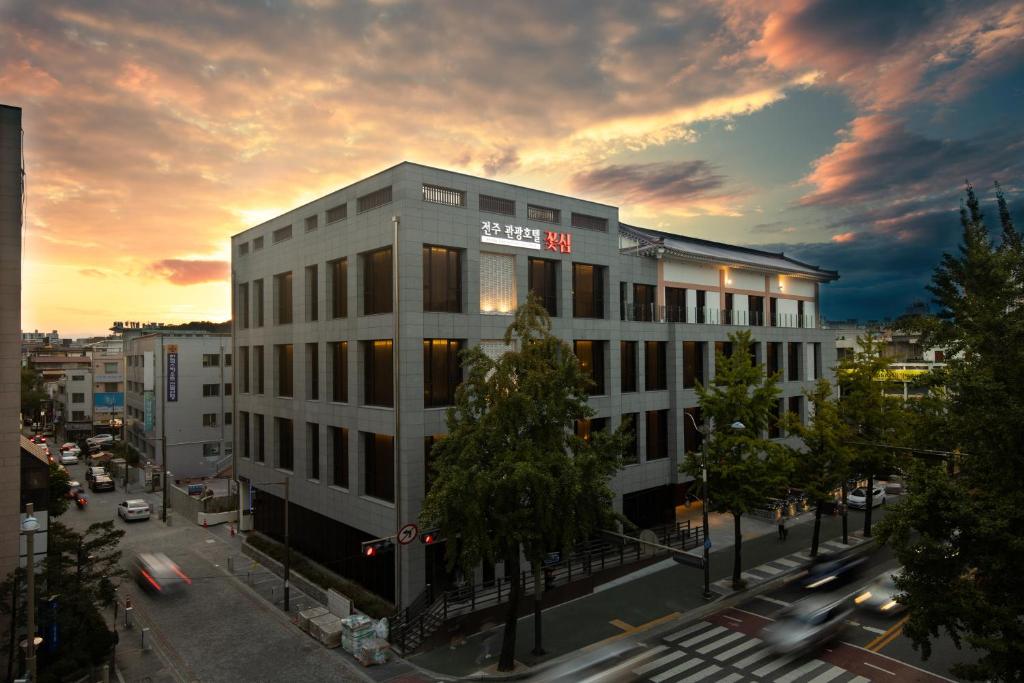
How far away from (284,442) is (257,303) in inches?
392

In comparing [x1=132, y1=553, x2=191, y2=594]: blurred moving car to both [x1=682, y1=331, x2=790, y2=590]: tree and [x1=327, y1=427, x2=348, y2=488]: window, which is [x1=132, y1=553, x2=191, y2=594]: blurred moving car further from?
[x1=682, y1=331, x2=790, y2=590]: tree

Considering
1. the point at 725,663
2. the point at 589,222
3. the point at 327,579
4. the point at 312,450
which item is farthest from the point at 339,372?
the point at 725,663

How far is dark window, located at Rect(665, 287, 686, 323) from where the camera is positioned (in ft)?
138

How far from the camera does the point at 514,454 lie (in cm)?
2112

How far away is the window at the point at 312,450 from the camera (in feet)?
113

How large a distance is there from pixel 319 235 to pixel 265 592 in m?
19.4

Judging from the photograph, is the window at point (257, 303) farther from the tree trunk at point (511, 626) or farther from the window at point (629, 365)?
the tree trunk at point (511, 626)

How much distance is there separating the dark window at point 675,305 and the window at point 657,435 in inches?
265

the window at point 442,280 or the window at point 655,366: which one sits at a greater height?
the window at point 442,280

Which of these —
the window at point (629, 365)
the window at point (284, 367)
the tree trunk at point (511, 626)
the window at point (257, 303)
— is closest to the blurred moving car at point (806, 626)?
the tree trunk at point (511, 626)

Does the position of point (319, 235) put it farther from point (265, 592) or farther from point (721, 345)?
point (721, 345)

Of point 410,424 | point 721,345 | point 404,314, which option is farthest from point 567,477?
point 721,345

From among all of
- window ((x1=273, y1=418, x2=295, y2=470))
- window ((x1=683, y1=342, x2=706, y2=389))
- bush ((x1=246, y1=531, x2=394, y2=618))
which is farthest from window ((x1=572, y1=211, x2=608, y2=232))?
bush ((x1=246, y1=531, x2=394, y2=618))

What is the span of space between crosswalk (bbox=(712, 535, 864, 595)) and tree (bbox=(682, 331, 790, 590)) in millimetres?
708
